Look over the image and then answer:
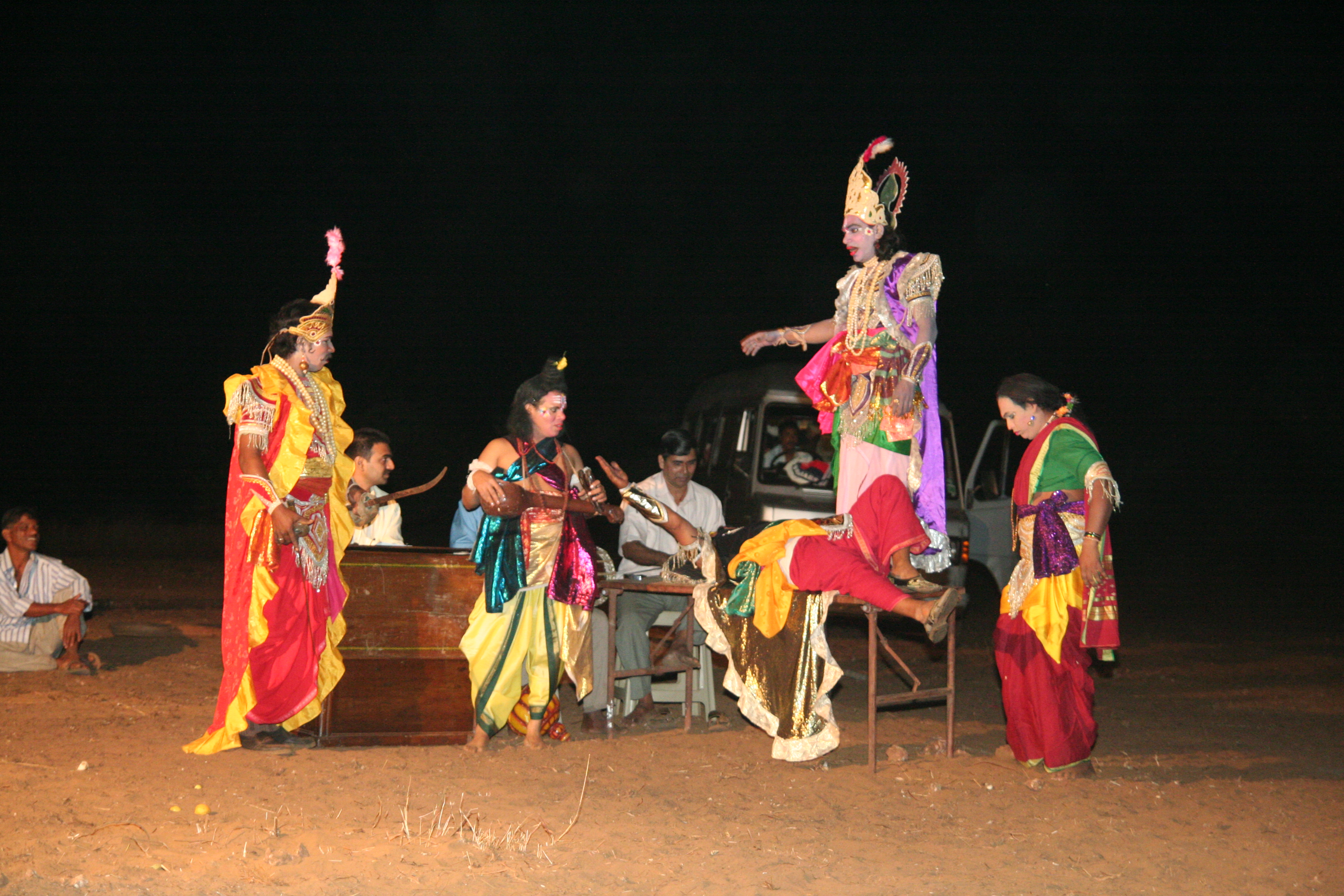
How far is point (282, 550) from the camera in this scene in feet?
16.8

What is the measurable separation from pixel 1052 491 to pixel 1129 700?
285 centimetres

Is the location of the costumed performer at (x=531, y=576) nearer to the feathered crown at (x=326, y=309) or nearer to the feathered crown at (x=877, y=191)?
the feathered crown at (x=326, y=309)

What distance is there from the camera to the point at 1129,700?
7.06 meters

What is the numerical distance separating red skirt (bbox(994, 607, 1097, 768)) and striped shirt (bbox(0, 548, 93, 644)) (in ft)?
19.2

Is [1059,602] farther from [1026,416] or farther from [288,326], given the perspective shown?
[288,326]

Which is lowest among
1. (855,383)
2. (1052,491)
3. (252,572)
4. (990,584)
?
(990,584)

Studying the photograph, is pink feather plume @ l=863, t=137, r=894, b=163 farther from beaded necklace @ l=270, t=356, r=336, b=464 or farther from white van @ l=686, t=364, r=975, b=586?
white van @ l=686, t=364, r=975, b=586

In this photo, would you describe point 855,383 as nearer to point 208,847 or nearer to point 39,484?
point 208,847

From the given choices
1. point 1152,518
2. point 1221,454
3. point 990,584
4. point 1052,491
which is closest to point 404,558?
point 1052,491

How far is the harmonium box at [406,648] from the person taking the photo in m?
5.35

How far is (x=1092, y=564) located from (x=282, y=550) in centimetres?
375

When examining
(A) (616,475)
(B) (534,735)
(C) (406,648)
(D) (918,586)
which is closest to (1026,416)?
(D) (918,586)

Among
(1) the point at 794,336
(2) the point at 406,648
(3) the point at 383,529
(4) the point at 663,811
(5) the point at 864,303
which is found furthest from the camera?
(3) the point at 383,529

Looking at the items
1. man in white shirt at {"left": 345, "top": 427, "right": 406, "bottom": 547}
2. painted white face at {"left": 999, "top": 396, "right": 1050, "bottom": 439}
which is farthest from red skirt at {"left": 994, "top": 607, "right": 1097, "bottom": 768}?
man in white shirt at {"left": 345, "top": 427, "right": 406, "bottom": 547}
